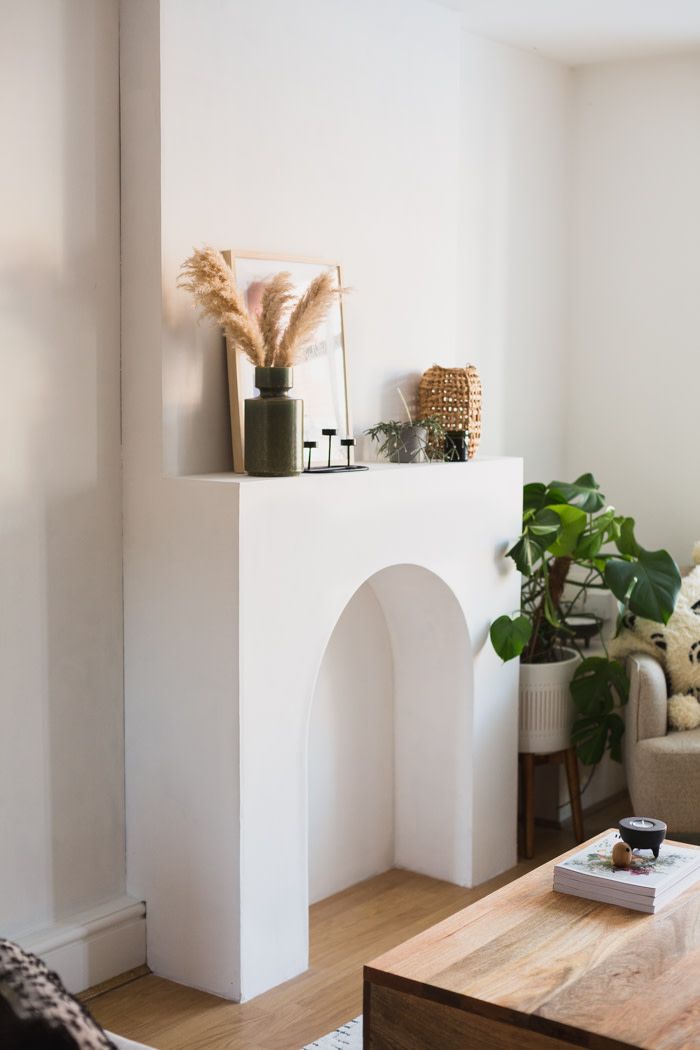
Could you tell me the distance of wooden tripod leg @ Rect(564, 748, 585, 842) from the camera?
12.5ft

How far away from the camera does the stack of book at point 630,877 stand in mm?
2336

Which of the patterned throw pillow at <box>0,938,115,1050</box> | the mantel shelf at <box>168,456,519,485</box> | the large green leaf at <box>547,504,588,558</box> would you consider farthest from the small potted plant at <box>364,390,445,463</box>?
the patterned throw pillow at <box>0,938,115,1050</box>

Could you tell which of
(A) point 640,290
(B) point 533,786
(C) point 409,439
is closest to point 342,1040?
(B) point 533,786

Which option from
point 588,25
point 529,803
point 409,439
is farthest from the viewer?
point 588,25

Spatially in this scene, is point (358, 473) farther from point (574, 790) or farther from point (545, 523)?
point (574, 790)

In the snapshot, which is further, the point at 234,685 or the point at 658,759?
the point at 658,759

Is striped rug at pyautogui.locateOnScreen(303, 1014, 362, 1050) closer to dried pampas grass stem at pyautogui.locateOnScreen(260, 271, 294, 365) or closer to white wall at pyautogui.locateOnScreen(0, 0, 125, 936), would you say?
white wall at pyautogui.locateOnScreen(0, 0, 125, 936)

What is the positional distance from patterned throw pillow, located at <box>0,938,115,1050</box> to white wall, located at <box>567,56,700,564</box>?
3440mm

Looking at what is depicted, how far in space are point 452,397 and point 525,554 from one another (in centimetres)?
50

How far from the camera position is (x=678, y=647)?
12.2 ft

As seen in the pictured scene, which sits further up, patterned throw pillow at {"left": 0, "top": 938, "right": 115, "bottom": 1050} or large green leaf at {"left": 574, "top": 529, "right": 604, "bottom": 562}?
large green leaf at {"left": 574, "top": 529, "right": 604, "bottom": 562}

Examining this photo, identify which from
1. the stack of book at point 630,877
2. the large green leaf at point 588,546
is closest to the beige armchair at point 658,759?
the large green leaf at point 588,546

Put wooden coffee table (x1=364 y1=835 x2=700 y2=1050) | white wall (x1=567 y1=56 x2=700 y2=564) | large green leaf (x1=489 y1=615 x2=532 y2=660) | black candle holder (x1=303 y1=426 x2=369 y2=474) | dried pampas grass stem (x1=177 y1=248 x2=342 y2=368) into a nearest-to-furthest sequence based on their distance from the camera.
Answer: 1. wooden coffee table (x1=364 y1=835 x2=700 y2=1050)
2. dried pampas grass stem (x1=177 y1=248 x2=342 y2=368)
3. black candle holder (x1=303 y1=426 x2=369 y2=474)
4. large green leaf (x1=489 y1=615 x2=532 y2=660)
5. white wall (x1=567 y1=56 x2=700 y2=564)

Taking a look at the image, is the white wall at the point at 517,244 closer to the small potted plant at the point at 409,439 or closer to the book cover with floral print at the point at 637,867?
the small potted plant at the point at 409,439
